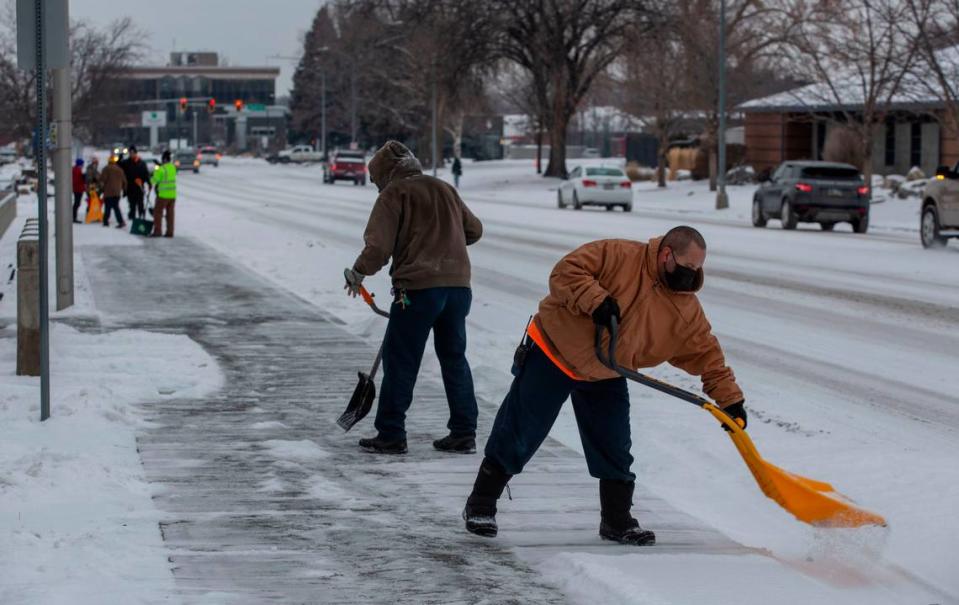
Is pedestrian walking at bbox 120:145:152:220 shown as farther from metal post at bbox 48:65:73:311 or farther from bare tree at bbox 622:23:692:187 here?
bare tree at bbox 622:23:692:187

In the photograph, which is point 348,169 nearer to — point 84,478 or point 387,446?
point 387,446

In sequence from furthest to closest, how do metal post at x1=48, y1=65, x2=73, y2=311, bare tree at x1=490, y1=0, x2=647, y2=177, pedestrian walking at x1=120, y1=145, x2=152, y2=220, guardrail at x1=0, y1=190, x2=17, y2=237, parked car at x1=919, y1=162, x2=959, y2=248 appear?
1. bare tree at x1=490, y1=0, x2=647, y2=177
2. pedestrian walking at x1=120, y1=145, x2=152, y2=220
3. guardrail at x1=0, y1=190, x2=17, y2=237
4. parked car at x1=919, y1=162, x2=959, y2=248
5. metal post at x1=48, y1=65, x2=73, y2=311

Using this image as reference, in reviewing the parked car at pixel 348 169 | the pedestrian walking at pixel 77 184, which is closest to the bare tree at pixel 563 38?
the parked car at pixel 348 169

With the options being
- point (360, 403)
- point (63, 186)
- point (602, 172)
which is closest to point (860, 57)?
point (602, 172)

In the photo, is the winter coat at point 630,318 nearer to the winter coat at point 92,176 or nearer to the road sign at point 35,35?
the road sign at point 35,35

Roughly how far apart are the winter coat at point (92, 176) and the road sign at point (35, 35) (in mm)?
25532

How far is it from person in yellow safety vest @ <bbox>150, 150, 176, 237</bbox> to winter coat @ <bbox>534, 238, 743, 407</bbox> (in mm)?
22136

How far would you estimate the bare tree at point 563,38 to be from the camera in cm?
6419

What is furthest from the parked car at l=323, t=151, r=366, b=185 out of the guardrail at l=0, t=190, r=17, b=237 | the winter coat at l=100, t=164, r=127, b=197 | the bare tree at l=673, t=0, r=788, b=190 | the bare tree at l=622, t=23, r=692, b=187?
the winter coat at l=100, t=164, r=127, b=197

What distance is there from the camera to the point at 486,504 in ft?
21.5

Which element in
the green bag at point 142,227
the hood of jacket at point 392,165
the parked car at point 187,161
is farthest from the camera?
the parked car at point 187,161

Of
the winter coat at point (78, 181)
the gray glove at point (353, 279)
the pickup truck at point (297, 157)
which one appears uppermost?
the pickup truck at point (297, 157)

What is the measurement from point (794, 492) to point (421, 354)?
272cm

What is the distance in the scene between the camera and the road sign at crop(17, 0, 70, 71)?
8688mm
